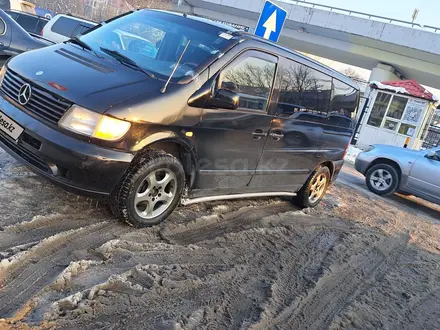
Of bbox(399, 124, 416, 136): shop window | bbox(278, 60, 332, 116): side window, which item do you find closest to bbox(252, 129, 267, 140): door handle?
bbox(278, 60, 332, 116): side window

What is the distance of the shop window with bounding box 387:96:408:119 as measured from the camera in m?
17.6

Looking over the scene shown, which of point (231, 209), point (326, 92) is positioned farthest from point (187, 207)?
point (326, 92)

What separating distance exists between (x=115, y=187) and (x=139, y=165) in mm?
281

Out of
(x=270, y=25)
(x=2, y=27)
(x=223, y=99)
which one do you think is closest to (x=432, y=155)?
(x=270, y=25)

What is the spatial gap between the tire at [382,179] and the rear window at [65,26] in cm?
879

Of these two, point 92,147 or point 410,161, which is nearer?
point 92,147

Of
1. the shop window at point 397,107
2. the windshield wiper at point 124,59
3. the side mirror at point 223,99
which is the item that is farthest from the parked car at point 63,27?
the shop window at point 397,107

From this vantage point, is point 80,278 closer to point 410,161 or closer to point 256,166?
point 256,166

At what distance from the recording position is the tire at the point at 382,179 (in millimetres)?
9328

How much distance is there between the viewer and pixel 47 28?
1197cm

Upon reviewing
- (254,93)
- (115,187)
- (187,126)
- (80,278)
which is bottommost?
(80,278)

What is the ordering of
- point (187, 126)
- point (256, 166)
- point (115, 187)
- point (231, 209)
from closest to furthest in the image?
point (115, 187) → point (187, 126) → point (256, 166) → point (231, 209)

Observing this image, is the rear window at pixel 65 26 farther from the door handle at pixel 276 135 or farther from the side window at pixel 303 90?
the door handle at pixel 276 135

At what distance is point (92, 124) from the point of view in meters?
3.38
